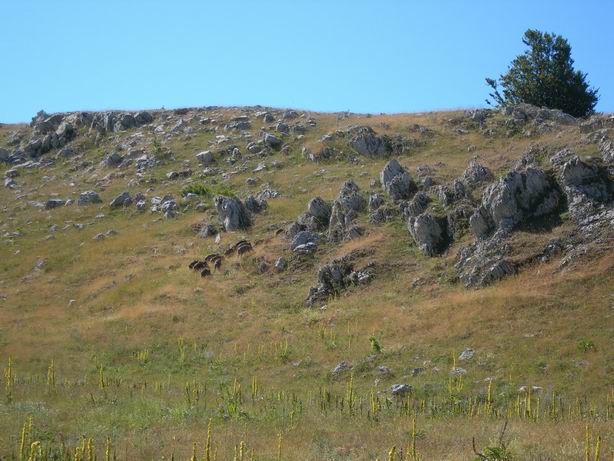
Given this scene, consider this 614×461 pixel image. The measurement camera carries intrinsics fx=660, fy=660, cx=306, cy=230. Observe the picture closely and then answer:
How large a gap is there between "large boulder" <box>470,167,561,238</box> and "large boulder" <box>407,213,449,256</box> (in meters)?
2.68

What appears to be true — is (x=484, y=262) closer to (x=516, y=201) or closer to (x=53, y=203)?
(x=516, y=201)

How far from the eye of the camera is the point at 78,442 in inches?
749

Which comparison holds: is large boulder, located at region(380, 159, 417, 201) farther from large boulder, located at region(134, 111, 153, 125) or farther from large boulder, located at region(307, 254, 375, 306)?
large boulder, located at region(134, 111, 153, 125)

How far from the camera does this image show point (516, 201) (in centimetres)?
4091

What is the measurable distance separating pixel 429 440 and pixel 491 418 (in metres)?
4.03

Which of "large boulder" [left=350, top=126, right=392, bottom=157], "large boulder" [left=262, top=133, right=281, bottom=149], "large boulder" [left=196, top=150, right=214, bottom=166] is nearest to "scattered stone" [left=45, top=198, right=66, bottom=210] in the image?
"large boulder" [left=196, top=150, right=214, bottom=166]

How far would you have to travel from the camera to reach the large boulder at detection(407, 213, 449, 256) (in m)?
43.4

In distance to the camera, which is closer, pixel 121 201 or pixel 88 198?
pixel 121 201

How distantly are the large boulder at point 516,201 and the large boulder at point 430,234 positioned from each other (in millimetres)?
2684

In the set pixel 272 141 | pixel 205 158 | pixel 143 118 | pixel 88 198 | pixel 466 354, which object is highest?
pixel 143 118

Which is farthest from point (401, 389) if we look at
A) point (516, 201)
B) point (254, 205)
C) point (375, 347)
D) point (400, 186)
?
point (254, 205)

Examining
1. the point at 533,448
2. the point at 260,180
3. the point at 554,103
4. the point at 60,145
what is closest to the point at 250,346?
the point at 533,448

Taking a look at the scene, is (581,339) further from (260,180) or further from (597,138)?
(260,180)

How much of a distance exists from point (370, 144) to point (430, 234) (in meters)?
28.7
